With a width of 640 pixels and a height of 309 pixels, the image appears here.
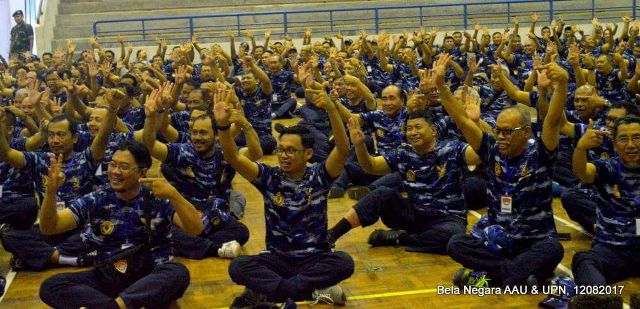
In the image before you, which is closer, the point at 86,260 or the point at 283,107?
the point at 86,260

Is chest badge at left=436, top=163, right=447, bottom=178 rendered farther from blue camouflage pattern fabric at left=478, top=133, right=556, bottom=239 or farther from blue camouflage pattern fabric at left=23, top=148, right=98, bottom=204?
blue camouflage pattern fabric at left=23, top=148, right=98, bottom=204

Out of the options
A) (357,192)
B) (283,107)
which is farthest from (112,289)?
(283,107)

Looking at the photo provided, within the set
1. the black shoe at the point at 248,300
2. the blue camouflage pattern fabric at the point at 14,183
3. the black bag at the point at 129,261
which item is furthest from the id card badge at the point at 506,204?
the blue camouflage pattern fabric at the point at 14,183

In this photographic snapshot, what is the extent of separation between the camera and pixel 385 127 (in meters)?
7.73

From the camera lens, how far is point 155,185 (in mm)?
4195

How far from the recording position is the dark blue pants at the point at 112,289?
15.0ft

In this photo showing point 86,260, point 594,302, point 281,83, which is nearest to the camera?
point 594,302

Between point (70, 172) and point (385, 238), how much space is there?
2.54 meters

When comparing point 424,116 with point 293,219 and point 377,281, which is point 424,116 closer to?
point 377,281

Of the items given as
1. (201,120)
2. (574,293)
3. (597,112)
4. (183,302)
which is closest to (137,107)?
(201,120)

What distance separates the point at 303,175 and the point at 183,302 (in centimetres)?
119

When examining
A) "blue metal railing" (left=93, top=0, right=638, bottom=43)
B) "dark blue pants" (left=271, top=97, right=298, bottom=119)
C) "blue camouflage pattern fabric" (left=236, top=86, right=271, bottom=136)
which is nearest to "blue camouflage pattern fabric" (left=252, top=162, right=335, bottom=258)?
"blue camouflage pattern fabric" (left=236, top=86, right=271, bottom=136)

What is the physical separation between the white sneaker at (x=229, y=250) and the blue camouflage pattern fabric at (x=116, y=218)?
4.83 feet

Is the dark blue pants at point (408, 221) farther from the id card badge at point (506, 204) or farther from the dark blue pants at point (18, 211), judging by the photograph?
the dark blue pants at point (18, 211)
